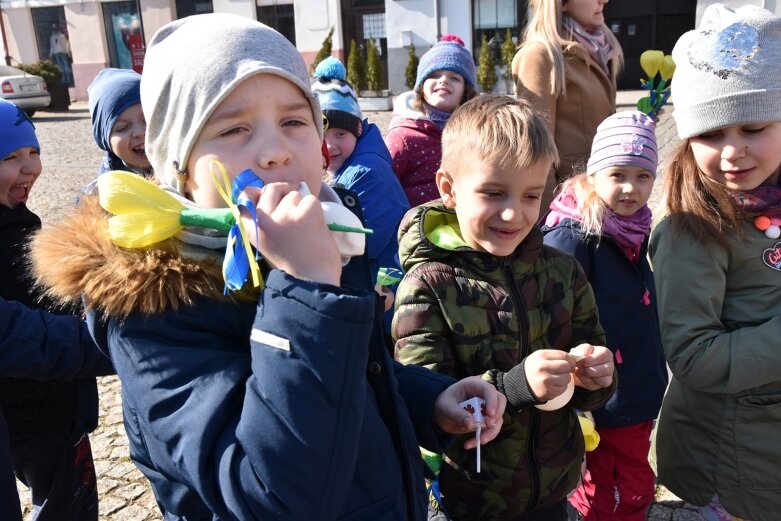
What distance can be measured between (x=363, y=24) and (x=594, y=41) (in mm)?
16755

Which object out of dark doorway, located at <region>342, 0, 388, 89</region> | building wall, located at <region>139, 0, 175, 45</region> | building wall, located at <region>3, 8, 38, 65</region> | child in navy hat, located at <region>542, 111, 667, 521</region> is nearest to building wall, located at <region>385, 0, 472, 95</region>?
dark doorway, located at <region>342, 0, 388, 89</region>

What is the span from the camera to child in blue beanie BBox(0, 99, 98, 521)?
2.31 m

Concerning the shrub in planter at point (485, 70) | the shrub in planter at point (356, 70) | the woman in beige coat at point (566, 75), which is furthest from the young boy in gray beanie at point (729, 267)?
the shrub in planter at point (356, 70)

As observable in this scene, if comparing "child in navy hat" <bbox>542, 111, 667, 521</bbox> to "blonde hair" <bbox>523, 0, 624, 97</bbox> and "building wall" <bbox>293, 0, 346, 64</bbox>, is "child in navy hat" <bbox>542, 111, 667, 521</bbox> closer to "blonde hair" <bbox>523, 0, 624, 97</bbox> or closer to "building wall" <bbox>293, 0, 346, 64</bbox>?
"blonde hair" <bbox>523, 0, 624, 97</bbox>

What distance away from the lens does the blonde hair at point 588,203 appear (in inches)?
102

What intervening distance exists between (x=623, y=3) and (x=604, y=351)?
1949 centimetres

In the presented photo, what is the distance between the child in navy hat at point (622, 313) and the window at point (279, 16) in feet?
60.9

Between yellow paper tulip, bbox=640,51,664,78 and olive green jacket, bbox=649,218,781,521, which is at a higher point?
yellow paper tulip, bbox=640,51,664,78

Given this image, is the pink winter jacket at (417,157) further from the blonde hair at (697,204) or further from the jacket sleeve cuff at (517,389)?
the jacket sleeve cuff at (517,389)

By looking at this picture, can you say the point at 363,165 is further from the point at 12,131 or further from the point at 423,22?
the point at 423,22

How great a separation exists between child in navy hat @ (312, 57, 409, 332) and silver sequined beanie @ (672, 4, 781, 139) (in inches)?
67.5

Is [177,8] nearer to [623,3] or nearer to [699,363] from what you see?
[623,3]

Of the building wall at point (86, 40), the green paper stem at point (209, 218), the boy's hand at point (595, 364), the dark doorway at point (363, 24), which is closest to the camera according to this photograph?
the green paper stem at point (209, 218)

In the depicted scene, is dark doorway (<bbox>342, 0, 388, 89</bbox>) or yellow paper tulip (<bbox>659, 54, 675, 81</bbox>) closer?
yellow paper tulip (<bbox>659, 54, 675, 81</bbox>)
